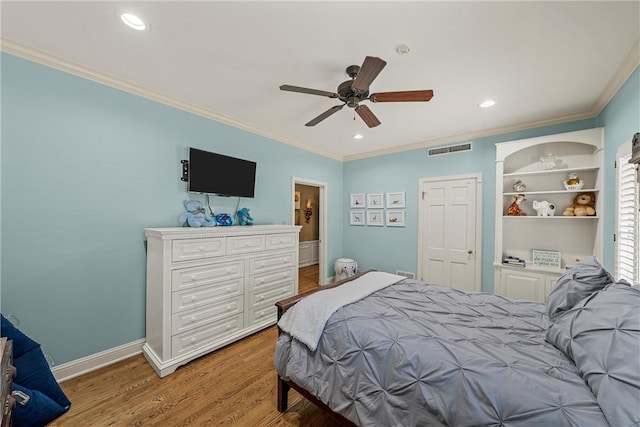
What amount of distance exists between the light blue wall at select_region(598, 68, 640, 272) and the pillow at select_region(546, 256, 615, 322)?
3.97ft

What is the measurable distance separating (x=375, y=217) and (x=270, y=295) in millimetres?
2503

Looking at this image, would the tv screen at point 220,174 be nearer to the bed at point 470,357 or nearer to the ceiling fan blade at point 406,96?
the bed at point 470,357

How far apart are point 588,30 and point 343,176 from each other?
3784 millimetres

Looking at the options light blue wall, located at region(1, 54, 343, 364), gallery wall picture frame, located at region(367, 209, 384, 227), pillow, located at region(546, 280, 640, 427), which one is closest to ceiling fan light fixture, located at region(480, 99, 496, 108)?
pillow, located at region(546, 280, 640, 427)

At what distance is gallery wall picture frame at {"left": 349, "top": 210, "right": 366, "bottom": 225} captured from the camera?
15.8 feet

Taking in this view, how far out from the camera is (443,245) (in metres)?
3.87

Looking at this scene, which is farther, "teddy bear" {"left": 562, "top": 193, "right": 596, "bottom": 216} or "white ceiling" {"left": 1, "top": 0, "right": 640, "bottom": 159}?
"teddy bear" {"left": 562, "top": 193, "right": 596, "bottom": 216}

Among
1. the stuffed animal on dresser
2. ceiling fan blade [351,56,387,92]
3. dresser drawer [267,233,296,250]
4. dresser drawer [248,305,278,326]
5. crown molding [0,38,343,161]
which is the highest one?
crown molding [0,38,343,161]

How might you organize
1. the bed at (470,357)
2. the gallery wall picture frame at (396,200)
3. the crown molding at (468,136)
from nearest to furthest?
the bed at (470,357), the crown molding at (468,136), the gallery wall picture frame at (396,200)

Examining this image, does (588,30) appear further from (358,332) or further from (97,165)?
(97,165)

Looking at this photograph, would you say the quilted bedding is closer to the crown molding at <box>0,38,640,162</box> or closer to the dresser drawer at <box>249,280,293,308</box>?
the dresser drawer at <box>249,280,293,308</box>

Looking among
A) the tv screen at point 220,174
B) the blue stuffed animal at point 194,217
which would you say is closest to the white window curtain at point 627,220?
the tv screen at point 220,174

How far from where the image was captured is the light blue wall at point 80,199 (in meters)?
1.85

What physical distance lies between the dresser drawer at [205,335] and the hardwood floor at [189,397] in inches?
6.2
